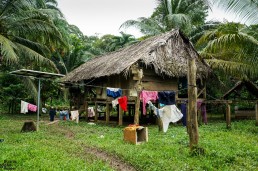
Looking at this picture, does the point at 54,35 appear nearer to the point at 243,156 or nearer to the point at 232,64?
the point at 232,64

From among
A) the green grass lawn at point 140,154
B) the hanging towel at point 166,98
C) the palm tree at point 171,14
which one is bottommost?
the green grass lawn at point 140,154

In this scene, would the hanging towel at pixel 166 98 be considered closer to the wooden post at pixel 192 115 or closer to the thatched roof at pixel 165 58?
the wooden post at pixel 192 115

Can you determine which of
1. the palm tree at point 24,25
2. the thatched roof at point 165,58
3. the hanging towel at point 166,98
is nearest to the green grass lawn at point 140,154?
the hanging towel at point 166,98

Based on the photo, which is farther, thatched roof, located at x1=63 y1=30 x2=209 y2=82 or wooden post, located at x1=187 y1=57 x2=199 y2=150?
thatched roof, located at x1=63 y1=30 x2=209 y2=82

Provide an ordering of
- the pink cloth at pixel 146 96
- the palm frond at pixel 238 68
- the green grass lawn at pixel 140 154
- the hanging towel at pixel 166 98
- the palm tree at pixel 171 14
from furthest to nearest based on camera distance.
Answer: the palm tree at pixel 171 14
the pink cloth at pixel 146 96
the palm frond at pixel 238 68
the hanging towel at pixel 166 98
the green grass lawn at pixel 140 154

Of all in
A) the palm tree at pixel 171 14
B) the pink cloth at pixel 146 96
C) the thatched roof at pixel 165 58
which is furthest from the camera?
the palm tree at pixel 171 14

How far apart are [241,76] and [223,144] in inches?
206

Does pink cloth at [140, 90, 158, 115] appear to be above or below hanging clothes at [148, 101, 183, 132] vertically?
above

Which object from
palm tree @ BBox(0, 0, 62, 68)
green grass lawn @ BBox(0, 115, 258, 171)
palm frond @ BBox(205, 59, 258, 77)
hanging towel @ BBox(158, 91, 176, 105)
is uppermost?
palm tree @ BBox(0, 0, 62, 68)

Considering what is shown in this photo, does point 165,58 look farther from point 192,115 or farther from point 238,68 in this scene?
point 192,115

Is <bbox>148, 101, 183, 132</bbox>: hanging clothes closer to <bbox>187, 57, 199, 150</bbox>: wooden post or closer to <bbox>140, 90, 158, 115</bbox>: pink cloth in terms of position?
<bbox>140, 90, 158, 115</bbox>: pink cloth

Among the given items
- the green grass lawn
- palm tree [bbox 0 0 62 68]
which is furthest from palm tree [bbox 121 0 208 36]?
the green grass lawn

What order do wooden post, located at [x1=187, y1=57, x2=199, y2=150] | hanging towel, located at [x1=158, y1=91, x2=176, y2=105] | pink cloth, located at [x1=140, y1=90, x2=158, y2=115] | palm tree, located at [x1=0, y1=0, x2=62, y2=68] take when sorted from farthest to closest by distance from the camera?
palm tree, located at [x1=0, y1=0, x2=62, y2=68] → pink cloth, located at [x1=140, y1=90, x2=158, y2=115] → hanging towel, located at [x1=158, y1=91, x2=176, y2=105] → wooden post, located at [x1=187, y1=57, x2=199, y2=150]

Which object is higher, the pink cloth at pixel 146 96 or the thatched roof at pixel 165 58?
the thatched roof at pixel 165 58
